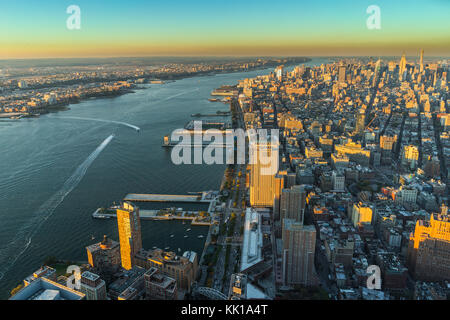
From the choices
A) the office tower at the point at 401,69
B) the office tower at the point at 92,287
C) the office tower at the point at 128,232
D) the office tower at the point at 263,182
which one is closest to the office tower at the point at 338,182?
the office tower at the point at 263,182

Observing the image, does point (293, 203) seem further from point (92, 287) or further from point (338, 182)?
point (92, 287)

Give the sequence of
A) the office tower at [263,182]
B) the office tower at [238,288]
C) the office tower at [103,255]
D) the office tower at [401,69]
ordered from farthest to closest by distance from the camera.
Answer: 1. the office tower at [401,69]
2. the office tower at [263,182]
3. the office tower at [103,255]
4. the office tower at [238,288]

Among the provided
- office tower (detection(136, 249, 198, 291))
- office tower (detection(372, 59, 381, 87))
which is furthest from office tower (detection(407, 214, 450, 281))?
office tower (detection(372, 59, 381, 87))

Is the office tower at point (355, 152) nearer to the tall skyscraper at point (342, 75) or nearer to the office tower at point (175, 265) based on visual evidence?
the office tower at point (175, 265)

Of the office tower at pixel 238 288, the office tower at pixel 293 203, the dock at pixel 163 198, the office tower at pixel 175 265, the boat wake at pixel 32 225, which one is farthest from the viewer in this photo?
the dock at pixel 163 198

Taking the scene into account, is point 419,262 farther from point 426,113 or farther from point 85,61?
point 85,61

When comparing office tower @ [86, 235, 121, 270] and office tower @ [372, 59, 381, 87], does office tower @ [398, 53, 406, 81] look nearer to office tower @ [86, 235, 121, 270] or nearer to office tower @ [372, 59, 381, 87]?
office tower @ [372, 59, 381, 87]

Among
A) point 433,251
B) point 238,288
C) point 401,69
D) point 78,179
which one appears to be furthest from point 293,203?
point 401,69
